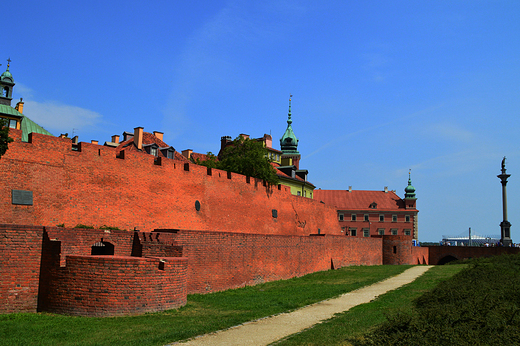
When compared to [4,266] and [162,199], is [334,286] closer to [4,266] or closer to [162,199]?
[162,199]

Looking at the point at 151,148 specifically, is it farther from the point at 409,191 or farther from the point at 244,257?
the point at 409,191

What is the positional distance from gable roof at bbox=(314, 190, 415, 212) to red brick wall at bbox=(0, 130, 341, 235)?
47.2m

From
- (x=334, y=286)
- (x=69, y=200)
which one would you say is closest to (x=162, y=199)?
(x=69, y=200)

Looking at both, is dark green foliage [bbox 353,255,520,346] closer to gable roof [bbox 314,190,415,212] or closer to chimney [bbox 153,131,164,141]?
chimney [bbox 153,131,164,141]

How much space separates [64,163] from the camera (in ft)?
63.9

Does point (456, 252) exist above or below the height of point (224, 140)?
below

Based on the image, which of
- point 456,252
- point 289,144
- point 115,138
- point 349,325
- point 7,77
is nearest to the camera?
point 349,325

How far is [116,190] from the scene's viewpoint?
842 inches

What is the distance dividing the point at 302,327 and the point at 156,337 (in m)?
3.50

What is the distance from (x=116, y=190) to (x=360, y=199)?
203 feet

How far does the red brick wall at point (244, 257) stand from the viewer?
1731 cm

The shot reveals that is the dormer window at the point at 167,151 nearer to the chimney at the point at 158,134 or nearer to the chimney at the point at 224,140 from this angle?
the chimney at the point at 158,134

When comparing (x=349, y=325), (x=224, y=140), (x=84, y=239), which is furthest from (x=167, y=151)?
(x=349, y=325)

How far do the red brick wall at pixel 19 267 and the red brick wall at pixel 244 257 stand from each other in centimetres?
442
